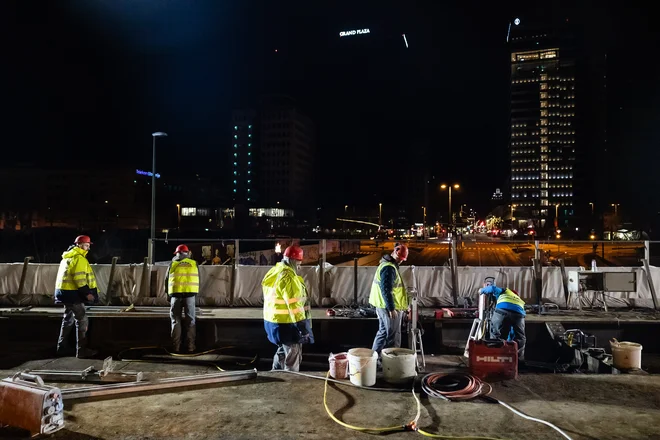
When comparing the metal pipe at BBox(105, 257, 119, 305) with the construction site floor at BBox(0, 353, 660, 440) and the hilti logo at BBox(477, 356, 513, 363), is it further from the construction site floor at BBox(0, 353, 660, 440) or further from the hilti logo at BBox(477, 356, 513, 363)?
the hilti logo at BBox(477, 356, 513, 363)

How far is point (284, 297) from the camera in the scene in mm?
6707

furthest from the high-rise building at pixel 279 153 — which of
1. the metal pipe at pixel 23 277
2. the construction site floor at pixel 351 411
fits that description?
the construction site floor at pixel 351 411

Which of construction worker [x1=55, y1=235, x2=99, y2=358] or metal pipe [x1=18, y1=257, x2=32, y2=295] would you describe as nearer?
construction worker [x1=55, y1=235, x2=99, y2=358]

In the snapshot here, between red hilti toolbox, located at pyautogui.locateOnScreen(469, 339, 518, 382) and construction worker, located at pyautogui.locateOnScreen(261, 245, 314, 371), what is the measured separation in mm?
2355

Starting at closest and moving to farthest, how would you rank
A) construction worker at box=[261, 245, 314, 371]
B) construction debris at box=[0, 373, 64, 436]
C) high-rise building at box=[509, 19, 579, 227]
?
construction debris at box=[0, 373, 64, 436] → construction worker at box=[261, 245, 314, 371] → high-rise building at box=[509, 19, 579, 227]

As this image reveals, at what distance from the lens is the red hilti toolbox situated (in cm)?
663

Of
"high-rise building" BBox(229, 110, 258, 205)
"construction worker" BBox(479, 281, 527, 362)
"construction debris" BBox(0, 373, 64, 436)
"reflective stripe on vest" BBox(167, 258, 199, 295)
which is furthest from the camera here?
"high-rise building" BBox(229, 110, 258, 205)

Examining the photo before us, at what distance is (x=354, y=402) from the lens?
574 cm

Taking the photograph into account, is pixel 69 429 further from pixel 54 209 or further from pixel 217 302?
pixel 54 209

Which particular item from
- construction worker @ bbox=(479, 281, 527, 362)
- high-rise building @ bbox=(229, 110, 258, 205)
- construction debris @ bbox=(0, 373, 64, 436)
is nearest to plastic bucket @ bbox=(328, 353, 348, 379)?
construction debris @ bbox=(0, 373, 64, 436)

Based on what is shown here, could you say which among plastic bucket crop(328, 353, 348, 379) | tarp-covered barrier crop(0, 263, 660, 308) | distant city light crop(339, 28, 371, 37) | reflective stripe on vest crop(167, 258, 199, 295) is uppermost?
distant city light crop(339, 28, 371, 37)

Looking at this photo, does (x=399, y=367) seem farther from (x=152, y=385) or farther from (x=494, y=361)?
(x=152, y=385)

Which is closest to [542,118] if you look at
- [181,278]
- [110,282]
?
[110,282]

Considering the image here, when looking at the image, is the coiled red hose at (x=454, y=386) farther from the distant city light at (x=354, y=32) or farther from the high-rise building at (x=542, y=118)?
the distant city light at (x=354, y=32)
